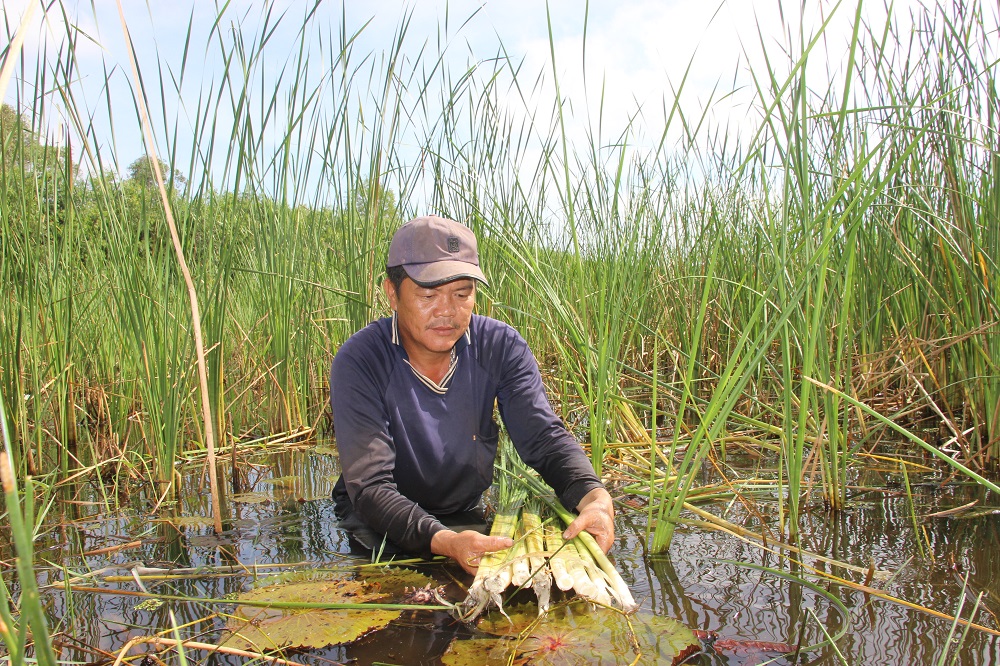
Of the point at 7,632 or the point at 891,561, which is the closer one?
the point at 7,632

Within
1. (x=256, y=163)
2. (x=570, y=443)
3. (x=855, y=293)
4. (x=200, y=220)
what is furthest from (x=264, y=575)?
(x=855, y=293)

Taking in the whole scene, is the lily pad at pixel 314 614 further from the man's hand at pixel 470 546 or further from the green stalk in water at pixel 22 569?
the green stalk in water at pixel 22 569

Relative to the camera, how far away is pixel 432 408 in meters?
2.37

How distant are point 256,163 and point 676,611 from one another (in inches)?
88.6

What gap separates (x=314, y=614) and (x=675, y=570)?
925 millimetres

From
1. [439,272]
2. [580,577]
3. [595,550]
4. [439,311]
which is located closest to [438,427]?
[439,311]

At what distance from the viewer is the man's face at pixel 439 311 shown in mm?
2223

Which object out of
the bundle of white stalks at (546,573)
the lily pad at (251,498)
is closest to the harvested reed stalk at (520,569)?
the bundle of white stalks at (546,573)

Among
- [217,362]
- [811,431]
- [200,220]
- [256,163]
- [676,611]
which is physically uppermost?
[256,163]

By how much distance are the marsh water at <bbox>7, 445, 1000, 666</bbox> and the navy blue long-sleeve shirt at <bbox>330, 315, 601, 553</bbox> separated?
25 cm

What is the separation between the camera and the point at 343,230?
10.8 feet

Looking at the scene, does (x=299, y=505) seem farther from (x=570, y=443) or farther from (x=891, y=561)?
(x=891, y=561)

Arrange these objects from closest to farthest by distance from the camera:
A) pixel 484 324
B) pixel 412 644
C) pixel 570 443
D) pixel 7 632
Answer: pixel 7 632, pixel 412 644, pixel 570 443, pixel 484 324

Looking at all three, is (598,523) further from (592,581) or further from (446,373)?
(446,373)
